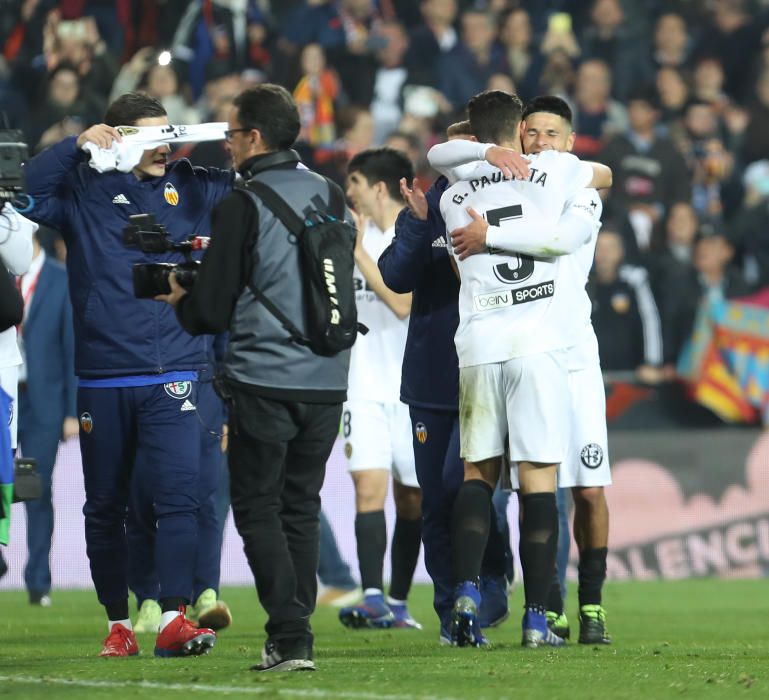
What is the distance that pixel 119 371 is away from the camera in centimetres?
626

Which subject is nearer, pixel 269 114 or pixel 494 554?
pixel 269 114

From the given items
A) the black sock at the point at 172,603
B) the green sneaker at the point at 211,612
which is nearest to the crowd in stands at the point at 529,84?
the green sneaker at the point at 211,612

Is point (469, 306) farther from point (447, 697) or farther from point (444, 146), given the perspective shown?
point (447, 697)

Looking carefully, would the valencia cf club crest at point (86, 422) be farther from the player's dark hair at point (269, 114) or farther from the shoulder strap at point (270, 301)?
the player's dark hair at point (269, 114)

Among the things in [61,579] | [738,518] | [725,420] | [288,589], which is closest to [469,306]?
[288,589]

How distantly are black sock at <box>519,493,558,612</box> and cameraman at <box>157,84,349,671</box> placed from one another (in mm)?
1284

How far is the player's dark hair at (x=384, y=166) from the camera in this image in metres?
8.23

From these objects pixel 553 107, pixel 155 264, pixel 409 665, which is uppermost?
pixel 553 107

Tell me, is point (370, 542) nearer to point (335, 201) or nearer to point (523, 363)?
point (523, 363)

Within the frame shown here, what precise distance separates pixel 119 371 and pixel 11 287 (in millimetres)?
1121

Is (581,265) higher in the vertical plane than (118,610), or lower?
higher

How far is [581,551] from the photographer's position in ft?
23.4

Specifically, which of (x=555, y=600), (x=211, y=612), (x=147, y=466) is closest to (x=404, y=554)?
(x=211, y=612)

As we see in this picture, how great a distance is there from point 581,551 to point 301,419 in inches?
89.3
